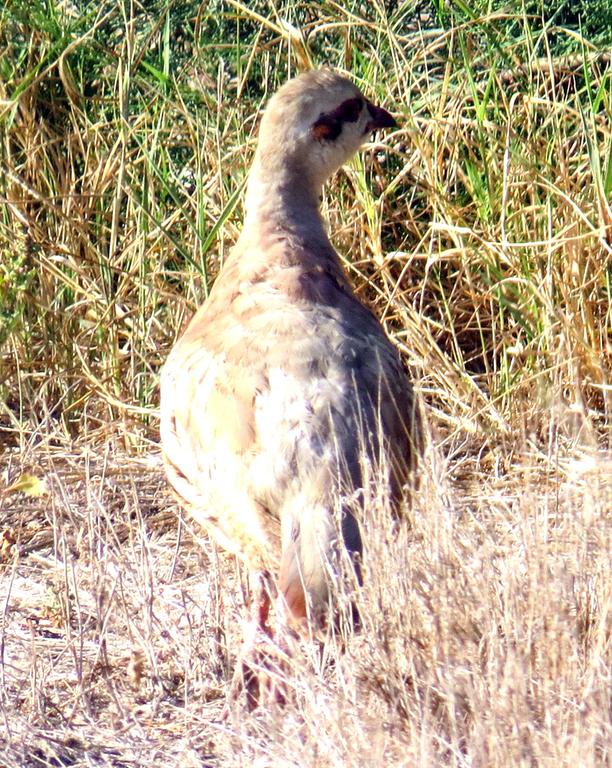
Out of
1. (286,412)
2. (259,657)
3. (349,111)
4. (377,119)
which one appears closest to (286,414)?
(286,412)

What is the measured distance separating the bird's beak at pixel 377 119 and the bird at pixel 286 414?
2.01 ft

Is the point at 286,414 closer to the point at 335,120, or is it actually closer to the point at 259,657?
the point at 259,657

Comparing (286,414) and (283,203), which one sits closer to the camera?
(286,414)

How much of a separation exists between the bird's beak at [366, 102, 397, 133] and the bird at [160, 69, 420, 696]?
0.61 metres

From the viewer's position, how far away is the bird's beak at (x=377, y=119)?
5.33 metres

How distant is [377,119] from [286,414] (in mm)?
1979

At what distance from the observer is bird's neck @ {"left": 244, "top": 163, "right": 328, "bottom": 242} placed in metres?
4.92

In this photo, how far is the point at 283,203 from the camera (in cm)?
496

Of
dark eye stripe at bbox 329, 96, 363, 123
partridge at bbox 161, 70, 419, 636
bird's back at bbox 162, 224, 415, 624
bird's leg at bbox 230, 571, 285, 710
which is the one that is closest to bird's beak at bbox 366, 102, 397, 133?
dark eye stripe at bbox 329, 96, 363, 123

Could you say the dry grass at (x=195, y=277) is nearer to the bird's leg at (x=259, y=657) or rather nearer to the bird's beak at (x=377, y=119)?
the bird's leg at (x=259, y=657)

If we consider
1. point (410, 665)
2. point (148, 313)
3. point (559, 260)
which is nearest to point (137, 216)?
point (148, 313)

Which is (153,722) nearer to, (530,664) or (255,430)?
(255,430)

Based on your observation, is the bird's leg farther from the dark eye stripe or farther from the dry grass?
the dark eye stripe

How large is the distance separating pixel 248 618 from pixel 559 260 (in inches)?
94.8
